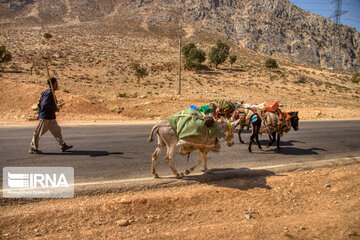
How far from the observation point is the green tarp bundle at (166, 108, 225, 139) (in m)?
5.40

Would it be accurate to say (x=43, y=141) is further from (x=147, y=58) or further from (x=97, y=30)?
(x=97, y=30)

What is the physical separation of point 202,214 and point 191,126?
6.10ft

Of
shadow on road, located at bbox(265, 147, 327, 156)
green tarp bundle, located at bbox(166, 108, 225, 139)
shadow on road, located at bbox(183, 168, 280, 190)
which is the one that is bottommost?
shadow on road, located at bbox(183, 168, 280, 190)

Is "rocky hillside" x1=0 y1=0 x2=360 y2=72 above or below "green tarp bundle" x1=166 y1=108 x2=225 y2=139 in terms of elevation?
above

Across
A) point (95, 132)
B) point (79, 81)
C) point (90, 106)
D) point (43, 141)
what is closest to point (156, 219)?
point (43, 141)

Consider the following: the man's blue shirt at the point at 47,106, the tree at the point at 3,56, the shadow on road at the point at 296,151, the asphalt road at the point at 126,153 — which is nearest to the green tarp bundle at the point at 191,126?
the asphalt road at the point at 126,153

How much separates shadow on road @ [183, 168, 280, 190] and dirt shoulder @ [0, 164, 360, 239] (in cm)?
5

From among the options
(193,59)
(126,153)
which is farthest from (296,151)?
(193,59)

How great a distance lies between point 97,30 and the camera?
Result: 68312mm

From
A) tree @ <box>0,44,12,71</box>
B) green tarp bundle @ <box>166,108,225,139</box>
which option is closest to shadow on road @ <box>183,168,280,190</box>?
green tarp bundle @ <box>166,108,225,139</box>

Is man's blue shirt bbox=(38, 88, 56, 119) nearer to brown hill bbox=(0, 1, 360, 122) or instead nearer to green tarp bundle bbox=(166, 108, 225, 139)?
green tarp bundle bbox=(166, 108, 225, 139)

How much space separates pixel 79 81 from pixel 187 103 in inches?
615

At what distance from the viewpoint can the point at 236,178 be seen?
625cm

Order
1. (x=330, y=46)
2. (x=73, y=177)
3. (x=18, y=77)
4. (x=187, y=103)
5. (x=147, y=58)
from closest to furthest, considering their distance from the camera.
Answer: (x=73, y=177) < (x=187, y=103) < (x=18, y=77) < (x=147, y=58) < (x=330, y=46)
